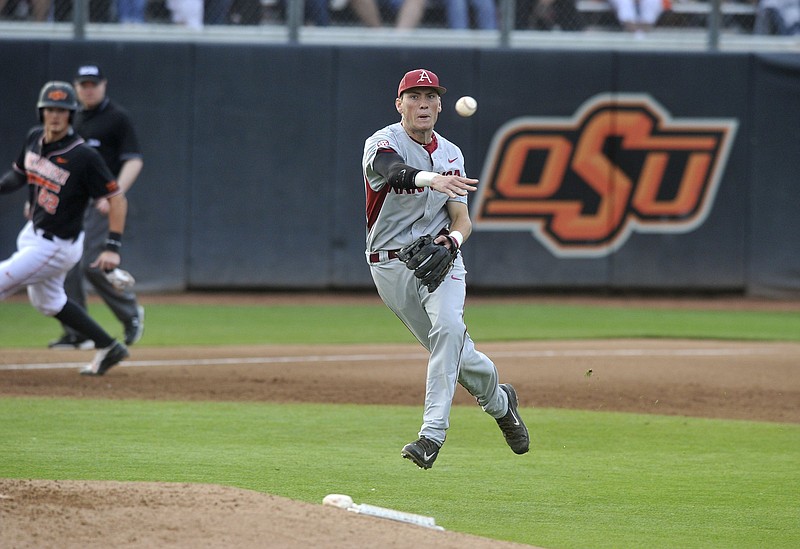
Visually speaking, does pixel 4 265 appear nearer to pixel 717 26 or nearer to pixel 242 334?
pixel 242 334

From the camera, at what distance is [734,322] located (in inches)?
532

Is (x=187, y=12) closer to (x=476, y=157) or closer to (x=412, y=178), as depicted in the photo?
(x=476, y=157)

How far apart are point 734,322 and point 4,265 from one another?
8.60 meters

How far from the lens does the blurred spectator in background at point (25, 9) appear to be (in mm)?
14562

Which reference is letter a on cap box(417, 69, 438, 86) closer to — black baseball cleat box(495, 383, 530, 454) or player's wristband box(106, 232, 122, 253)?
black baseball cleat box(495, 383, 530, 454)

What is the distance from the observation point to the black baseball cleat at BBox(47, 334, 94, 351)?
399 inches

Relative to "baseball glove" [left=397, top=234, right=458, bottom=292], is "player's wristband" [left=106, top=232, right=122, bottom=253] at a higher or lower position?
lower

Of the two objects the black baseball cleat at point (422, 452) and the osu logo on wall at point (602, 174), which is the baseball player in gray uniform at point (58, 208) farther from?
the osu logo on wall at point (602, 174)

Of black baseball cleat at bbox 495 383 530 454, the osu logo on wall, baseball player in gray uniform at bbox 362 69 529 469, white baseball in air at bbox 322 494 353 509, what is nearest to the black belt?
baseball player in gray uniform at bbox 362 69 529 469

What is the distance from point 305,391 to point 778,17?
33.3 ft

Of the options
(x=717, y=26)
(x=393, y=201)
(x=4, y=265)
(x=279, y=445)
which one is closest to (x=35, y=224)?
(x=4, y=265)

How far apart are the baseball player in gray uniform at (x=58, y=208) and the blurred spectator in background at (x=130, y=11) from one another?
6.64 metres

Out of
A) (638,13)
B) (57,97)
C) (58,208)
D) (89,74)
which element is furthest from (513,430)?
(638,13)

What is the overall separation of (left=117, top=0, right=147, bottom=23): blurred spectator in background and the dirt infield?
5.78 metres
